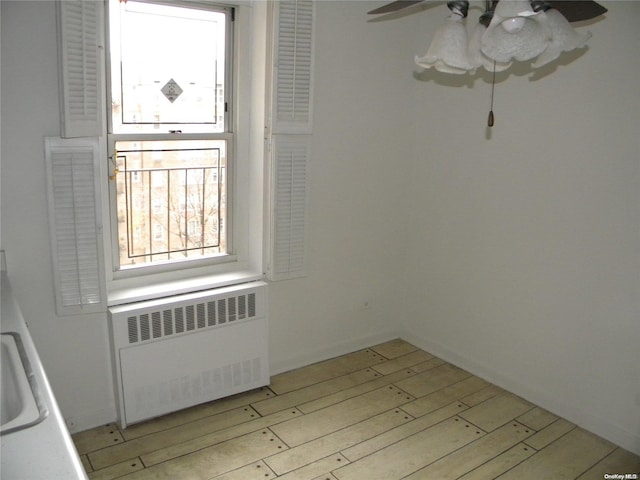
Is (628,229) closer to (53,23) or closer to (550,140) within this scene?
(550,140)

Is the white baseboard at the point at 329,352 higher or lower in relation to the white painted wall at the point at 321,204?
lower

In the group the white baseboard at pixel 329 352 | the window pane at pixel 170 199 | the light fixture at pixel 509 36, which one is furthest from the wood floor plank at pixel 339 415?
the light fixture at pixel 509 36

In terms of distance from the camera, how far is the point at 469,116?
359 cm

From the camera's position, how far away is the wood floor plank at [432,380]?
354 centimetres

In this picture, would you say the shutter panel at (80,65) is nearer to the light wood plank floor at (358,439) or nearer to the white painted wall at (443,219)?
the white painted wall at (443,219)

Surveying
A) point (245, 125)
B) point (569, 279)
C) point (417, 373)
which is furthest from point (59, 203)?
point (569, 279)

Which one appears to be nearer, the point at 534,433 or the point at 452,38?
the point at 452,38

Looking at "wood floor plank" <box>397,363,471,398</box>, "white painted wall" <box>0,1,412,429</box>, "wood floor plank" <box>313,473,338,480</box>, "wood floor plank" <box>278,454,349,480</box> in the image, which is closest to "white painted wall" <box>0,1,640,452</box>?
"white painted wall" <box>0,1,412,429</box>

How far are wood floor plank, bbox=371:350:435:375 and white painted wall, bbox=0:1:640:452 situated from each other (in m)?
0.09

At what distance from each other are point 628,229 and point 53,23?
2883 mm

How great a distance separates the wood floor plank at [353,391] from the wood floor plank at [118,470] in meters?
0.94

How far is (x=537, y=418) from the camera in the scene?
3.24 meters

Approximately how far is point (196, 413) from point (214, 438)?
0.27 metres

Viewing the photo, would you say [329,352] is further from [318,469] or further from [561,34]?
[561,34]
